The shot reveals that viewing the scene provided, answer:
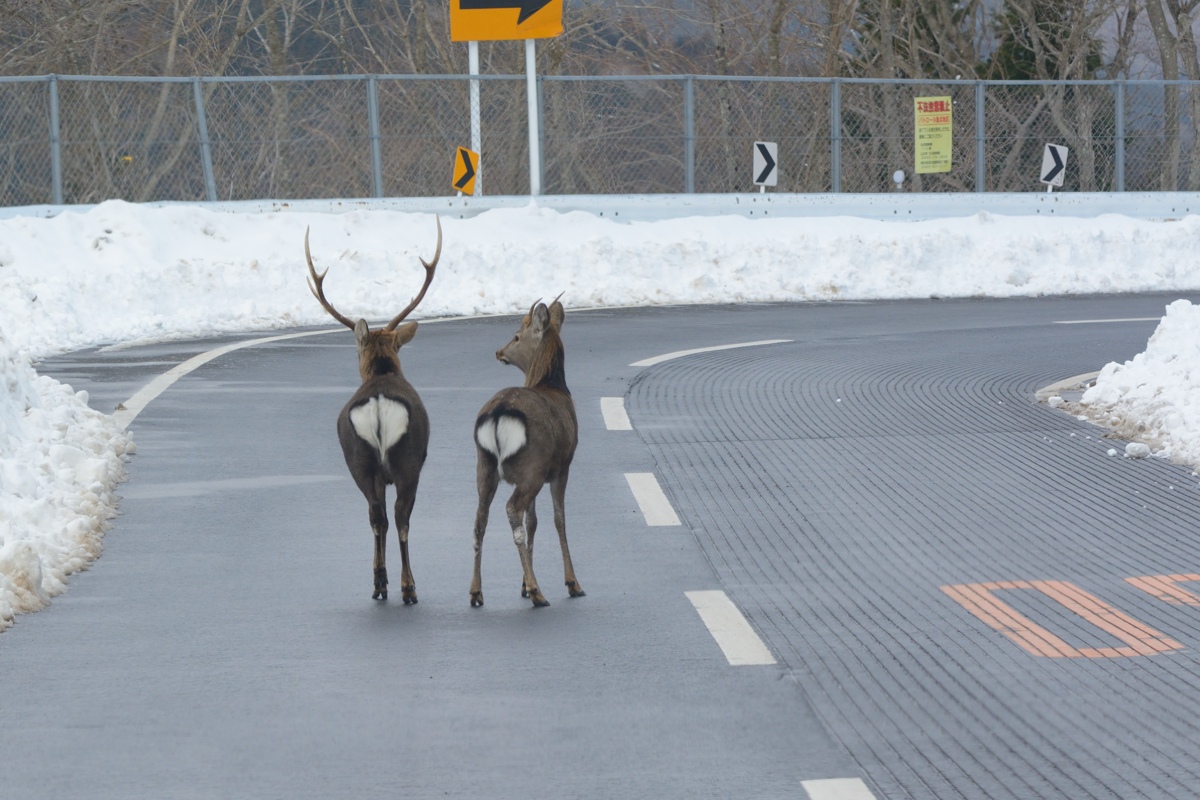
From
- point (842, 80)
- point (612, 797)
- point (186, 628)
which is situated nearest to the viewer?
point (612, 797)

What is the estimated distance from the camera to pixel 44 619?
21.6 feet

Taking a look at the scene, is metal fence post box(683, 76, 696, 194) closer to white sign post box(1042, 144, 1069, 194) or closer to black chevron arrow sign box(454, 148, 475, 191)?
black chevron arrow sign box(454, 148, 475, 191)

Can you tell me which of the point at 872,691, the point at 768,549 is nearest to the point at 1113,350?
the point at 768,549

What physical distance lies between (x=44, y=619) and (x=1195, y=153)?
2440 cm

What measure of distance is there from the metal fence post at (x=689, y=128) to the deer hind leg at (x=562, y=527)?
62.0 feet

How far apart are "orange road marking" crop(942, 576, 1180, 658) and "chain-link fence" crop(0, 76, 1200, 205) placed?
18.1 meters

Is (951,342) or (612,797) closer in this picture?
(612,797)

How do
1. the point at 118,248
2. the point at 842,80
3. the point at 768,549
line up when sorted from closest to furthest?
1. the point at 768,549
2. the point at 118,248
3. the point at 842,80

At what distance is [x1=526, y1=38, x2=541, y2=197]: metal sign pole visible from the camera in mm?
24375

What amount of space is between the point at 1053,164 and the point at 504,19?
884cm

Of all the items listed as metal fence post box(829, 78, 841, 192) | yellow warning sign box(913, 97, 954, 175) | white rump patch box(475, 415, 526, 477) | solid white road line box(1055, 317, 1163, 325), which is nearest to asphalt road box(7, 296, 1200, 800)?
white rump patch box(475, 415, 526, 477)

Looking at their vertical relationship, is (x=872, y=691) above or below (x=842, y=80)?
below

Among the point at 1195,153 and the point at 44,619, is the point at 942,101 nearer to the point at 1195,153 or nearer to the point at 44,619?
the point at 1195,153

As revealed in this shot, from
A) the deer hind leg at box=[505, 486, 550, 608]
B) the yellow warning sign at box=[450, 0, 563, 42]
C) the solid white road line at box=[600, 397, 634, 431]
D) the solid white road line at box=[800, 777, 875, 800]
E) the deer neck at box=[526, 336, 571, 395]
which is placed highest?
the yellow warning sign at box=[450, 0, 563, 42]
